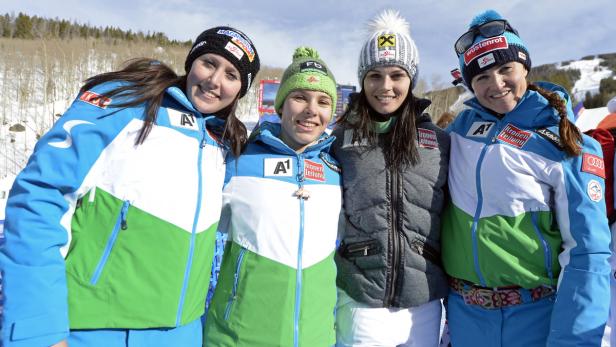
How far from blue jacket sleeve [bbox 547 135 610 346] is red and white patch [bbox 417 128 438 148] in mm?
609

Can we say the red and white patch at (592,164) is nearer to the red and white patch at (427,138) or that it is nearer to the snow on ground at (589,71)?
the red and white patch at (427,138)

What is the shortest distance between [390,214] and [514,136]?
28.1 inches

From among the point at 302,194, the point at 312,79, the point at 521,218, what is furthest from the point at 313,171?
the point at 521,218

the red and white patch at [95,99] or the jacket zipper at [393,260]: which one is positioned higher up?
the red and white patch at [95,99]

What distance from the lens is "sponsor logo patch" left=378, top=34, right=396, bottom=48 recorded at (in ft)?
7.10

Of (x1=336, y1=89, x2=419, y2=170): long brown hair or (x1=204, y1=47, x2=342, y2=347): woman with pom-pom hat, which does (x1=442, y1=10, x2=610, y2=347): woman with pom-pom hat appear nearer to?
(x1=336, y1=89, x2=419, y2=170): long brown hair

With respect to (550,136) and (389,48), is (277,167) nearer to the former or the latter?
(389,48)

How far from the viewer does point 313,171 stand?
6.34 ft

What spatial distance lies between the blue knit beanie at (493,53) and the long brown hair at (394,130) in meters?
0.34

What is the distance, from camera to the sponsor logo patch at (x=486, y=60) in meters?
1.98

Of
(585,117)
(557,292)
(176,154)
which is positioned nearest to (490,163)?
(557,292)

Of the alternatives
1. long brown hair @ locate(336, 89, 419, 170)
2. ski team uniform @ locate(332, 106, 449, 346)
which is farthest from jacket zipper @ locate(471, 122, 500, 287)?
long brown hair @ locate(336, 89, 419, 170)

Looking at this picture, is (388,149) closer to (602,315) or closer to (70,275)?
(602,315)

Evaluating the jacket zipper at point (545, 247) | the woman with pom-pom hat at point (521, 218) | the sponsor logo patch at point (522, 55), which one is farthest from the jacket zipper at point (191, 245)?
the sponsor logo patch at point (522, 55)
